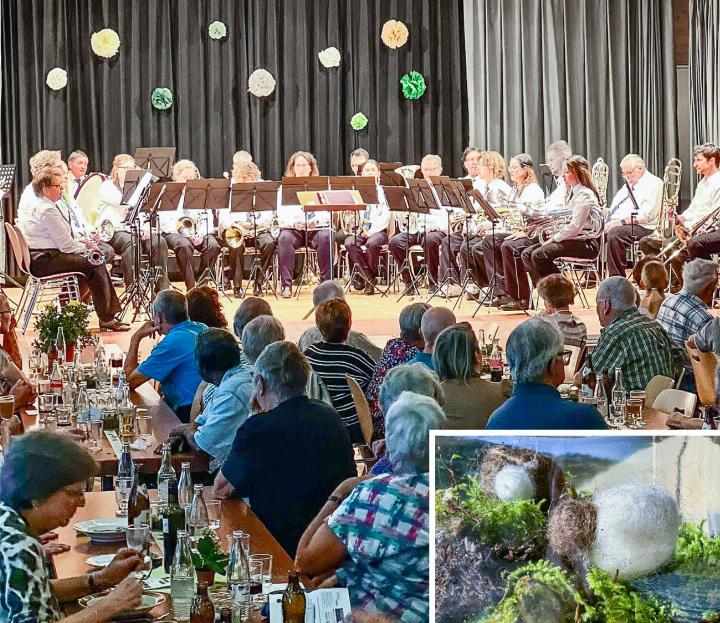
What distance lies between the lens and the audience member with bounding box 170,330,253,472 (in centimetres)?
428

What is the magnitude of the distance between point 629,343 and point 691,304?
2.27 ft

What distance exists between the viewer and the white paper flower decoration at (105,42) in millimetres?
14328

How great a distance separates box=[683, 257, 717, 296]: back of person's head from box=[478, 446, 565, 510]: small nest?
449 cm

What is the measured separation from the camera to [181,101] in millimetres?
14719

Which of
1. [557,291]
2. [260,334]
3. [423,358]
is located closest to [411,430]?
[260,334]

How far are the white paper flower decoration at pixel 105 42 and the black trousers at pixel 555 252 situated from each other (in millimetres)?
5918

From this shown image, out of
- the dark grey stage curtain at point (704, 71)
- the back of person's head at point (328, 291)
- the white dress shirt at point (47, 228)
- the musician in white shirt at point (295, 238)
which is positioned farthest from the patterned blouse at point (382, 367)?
the dark grey stage curtain at point (704, 71)

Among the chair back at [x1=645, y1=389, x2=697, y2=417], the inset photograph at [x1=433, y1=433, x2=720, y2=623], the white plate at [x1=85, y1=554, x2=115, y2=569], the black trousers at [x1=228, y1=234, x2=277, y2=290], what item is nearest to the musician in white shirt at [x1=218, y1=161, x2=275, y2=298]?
the black trousers at [x1=228, y1=234, x2=277, y2=290]

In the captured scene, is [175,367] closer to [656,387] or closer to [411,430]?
[656,387]

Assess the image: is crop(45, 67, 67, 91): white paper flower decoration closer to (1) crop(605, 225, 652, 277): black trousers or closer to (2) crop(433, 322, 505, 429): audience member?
(1) crop(605, 225, 652, 277): black trousers

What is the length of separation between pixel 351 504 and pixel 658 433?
1.25m

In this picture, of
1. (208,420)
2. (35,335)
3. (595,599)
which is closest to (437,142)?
(35,335)

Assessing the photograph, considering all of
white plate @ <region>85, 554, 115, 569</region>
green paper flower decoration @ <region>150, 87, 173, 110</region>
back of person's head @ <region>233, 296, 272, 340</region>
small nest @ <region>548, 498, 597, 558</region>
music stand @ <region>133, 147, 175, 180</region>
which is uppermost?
green paper flower decoration @ <region>150, 87, 173, 110</region>

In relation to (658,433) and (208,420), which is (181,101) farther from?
(658,433)
